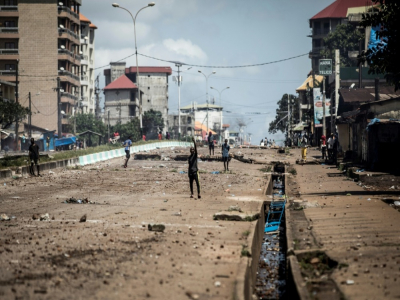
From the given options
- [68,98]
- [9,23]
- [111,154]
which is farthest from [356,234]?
[9,23]

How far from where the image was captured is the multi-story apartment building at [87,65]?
386 ft

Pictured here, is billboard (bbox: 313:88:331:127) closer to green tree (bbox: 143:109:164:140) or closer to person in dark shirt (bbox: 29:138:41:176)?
person in dark shirt (bbox: 29:138:41:176)

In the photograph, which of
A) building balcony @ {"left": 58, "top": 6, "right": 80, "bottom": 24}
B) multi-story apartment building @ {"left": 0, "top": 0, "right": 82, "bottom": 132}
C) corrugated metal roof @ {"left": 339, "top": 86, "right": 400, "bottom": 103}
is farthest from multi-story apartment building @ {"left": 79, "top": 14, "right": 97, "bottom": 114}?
corrugated metal roof @ {"left": 339, "top": 86, "right": 400, "bottom": 103}

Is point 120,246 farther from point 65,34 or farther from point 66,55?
point 65,34

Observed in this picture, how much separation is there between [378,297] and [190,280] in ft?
7.58

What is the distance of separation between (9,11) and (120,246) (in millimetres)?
85850

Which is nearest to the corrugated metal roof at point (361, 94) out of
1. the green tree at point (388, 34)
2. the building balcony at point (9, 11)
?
the green tree at point (388, 34)

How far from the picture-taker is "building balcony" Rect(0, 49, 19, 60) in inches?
3472

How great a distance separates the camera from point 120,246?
10.4m

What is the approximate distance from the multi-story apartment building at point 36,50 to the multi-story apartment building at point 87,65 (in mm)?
21726

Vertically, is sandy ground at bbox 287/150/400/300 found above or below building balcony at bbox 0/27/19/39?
below

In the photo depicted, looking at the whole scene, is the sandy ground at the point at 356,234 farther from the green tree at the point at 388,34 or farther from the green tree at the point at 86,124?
the green tree at the point at 86,124

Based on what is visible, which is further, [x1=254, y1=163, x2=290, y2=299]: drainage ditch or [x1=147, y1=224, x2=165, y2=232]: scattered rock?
[x1=147, y1=224, x2=165, y2=232]: scattered rock

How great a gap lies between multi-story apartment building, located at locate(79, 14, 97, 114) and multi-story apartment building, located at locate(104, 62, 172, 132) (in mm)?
5014
